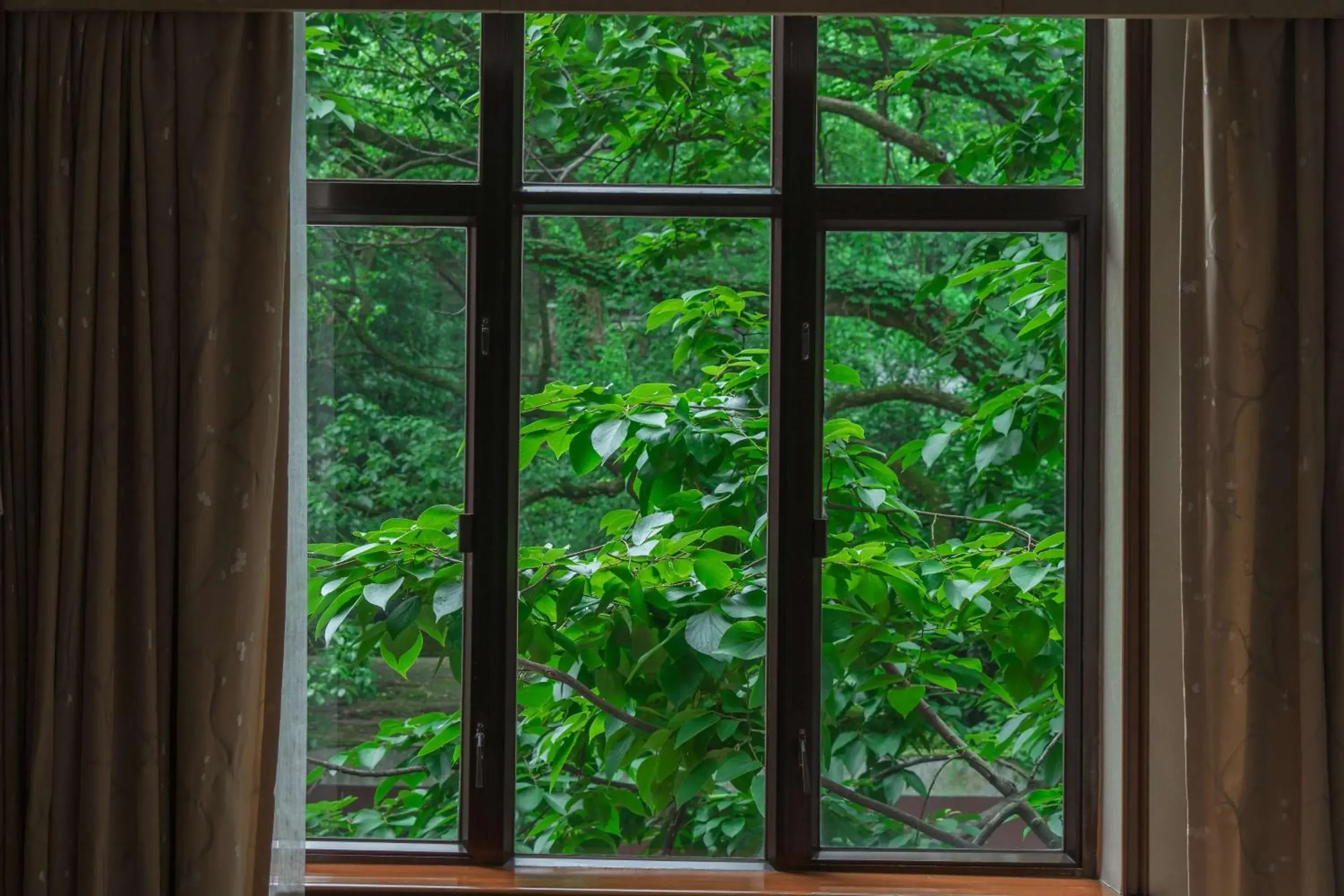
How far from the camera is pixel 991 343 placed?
6.79 feet

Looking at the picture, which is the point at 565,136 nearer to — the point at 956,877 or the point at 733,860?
the point at 733,860

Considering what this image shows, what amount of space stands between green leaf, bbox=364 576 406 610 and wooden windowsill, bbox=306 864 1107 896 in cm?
52

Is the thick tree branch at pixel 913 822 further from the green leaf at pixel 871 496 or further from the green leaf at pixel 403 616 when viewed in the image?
the green leaf at pixel 403 616

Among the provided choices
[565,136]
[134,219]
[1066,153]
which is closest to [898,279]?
[1066,153]

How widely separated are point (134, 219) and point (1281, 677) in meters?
2.13

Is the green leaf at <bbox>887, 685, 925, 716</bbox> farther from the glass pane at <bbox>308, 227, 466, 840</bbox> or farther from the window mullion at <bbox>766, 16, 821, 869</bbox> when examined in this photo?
the glass pane at <bbox>308, 227, 466, 840</bbox>

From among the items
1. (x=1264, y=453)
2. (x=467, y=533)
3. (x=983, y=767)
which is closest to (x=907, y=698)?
(x=983, y=767)

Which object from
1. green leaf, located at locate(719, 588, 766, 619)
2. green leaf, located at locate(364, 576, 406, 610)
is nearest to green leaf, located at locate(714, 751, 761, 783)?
green leaf, located at locate(719, 588, 766, 619)

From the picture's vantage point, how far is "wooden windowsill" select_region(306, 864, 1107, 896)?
6.25 ft

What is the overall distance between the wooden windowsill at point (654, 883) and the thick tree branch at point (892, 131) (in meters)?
1.41

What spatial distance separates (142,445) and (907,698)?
152cm

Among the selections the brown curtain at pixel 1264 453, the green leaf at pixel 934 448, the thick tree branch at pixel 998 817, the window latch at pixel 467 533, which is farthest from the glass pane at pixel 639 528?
the brown curtain at pixel 1264 453

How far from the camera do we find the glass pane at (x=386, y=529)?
2.02m

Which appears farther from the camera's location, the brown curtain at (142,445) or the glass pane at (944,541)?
the glass pane at (944,541)
